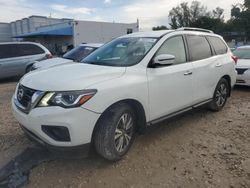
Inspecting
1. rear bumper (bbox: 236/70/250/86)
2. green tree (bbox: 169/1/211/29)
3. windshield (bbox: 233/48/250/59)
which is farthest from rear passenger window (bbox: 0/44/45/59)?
green tree (bbox: 169/1/211/29)

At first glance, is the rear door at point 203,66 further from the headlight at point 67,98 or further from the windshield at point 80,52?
the windshield at point 80,52

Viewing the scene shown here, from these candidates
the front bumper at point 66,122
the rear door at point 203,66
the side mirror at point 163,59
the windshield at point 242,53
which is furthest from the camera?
the windshield at point 242,53

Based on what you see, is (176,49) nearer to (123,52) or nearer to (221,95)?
(123,52)

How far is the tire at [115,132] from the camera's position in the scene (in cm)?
313

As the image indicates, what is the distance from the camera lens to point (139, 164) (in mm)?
3424

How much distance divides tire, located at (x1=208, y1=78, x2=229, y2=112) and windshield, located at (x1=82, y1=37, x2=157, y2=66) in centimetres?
214

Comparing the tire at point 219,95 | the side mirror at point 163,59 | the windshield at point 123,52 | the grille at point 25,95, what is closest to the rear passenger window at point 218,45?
the tire at point 219,95

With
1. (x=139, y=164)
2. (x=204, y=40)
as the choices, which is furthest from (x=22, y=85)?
(x=204, y=40)

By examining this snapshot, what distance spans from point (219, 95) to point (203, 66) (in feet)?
3.70

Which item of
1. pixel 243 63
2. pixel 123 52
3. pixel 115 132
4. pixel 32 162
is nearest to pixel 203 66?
pixel 123 52

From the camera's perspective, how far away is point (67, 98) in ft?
9.52

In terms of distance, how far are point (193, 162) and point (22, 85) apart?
2.52m

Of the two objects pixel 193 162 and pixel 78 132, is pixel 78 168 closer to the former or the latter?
pixel 78 132

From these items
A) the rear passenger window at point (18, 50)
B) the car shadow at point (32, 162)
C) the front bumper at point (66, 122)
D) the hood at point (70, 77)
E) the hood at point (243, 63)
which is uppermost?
the rear passenger window at point (18, 50)
